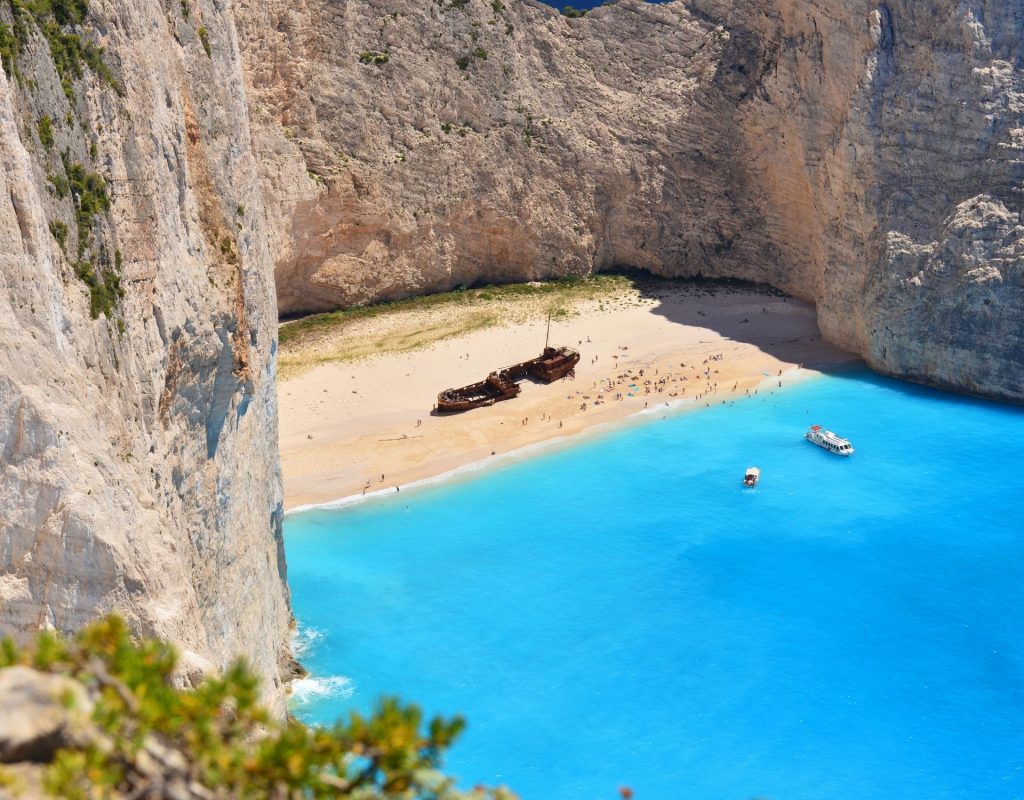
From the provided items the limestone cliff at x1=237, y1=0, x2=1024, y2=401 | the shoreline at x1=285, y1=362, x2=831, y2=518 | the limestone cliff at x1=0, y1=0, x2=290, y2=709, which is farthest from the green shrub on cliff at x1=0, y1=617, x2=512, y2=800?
the limestone cliff at x1=237, y1=0, x2=1024, y2=401

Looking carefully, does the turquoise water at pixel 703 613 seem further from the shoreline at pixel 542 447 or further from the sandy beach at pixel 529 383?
the sandy beach at pixel 529 383

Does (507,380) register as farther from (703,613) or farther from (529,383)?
(703,613)

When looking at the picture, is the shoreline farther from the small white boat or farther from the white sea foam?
the white sea foam

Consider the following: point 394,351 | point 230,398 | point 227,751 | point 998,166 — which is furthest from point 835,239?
point 227,751

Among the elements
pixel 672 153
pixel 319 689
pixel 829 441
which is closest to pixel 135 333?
pixel 319 689

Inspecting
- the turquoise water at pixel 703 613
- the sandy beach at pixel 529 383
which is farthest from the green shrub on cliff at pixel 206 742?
the sandy beach at pixel 529 383
